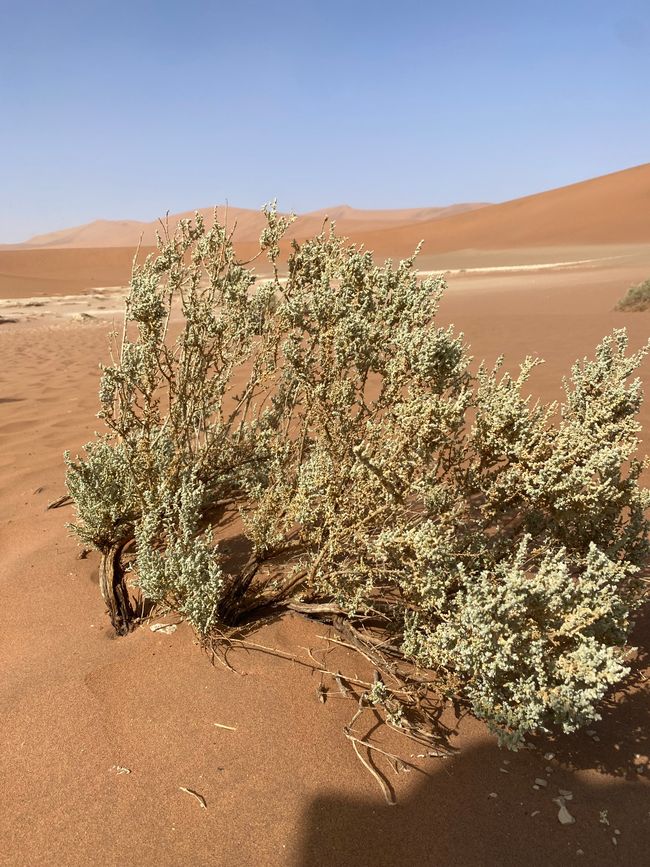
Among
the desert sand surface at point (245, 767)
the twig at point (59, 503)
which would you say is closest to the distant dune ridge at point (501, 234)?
the twig at point (59, 503)

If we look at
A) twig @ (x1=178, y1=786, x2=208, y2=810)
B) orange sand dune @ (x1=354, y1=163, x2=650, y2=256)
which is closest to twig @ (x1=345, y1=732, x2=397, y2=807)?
twig @ (x1=178, y1=786, x2=208, y2=810)

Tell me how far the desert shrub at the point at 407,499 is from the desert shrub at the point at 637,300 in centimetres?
1143

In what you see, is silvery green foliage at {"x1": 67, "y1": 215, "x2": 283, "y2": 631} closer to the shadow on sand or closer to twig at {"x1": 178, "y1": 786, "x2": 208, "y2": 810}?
twig at {"x1": 178, "y1": 786, "x2": 208, "y2": 810}

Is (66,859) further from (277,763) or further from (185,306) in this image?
(185,306)

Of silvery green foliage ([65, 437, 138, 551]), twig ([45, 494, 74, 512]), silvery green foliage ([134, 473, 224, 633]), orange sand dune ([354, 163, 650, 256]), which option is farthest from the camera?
orange sand dune ([354, 163, 650, 256])

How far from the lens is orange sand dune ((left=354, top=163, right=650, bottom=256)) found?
4725cm

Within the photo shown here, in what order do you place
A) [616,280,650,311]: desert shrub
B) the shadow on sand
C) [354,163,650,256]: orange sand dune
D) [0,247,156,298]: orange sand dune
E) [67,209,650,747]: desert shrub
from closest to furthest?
the shadow on sand
[67,209,650,747]: desert shrub
[616,280,650,311]: desert shrub
[0,247,156,298]: orange sand dune
[354,163,650,256]: orange sand dune

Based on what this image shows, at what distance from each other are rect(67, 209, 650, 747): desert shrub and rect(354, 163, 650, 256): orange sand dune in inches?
1798

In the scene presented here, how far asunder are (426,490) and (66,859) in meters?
1.52

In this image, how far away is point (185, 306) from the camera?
109 inches

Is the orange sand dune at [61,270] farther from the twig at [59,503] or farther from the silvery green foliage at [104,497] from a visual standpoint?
the silvery green foliage at [104,497]

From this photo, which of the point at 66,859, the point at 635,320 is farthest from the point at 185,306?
the point at 635,320

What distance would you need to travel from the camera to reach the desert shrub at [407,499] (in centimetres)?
182

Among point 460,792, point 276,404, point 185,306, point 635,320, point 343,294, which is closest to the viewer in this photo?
point 460,792
